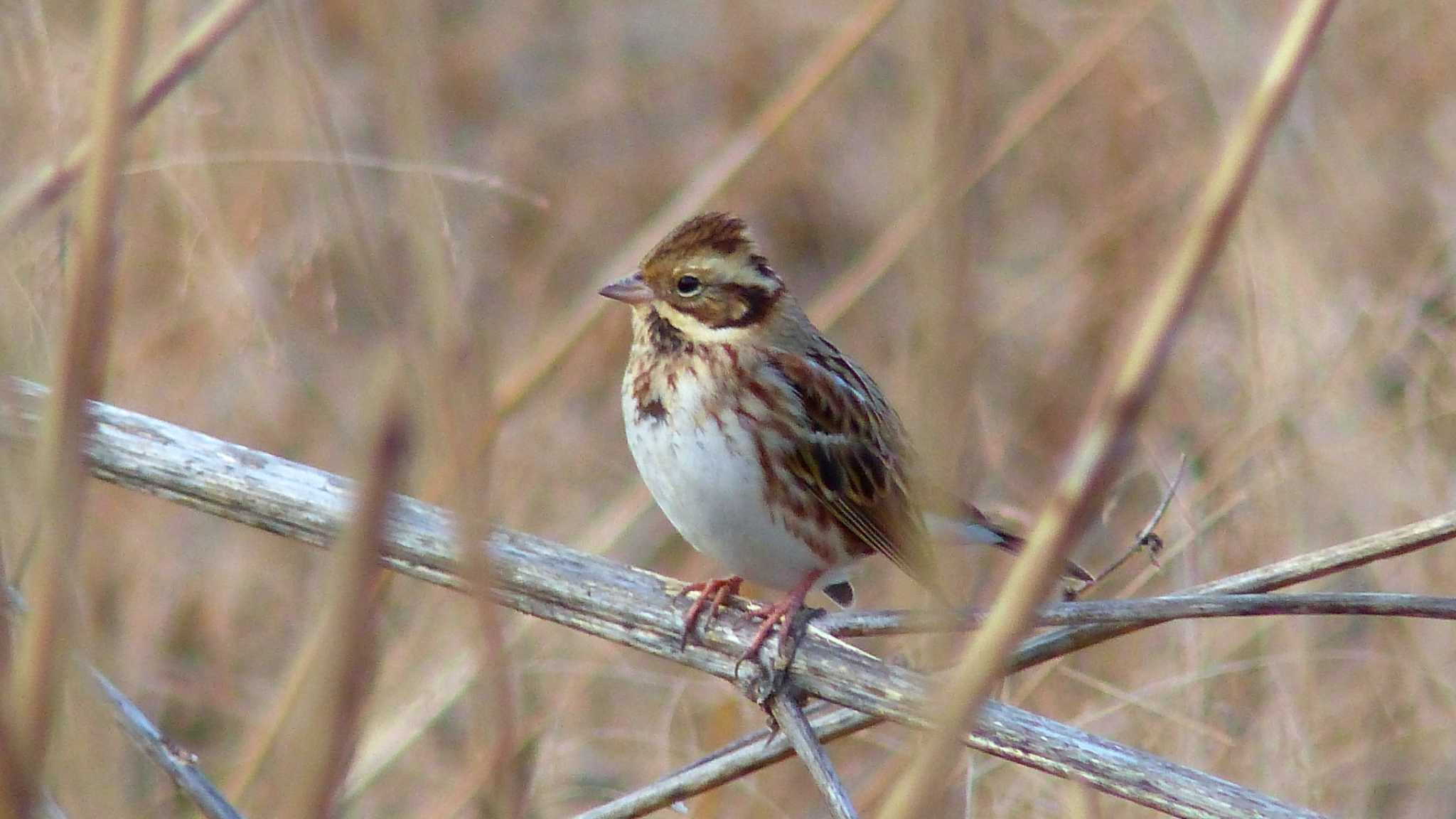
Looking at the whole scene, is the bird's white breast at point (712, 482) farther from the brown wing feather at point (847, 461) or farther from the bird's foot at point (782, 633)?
the bird's foot at point (782, 633)

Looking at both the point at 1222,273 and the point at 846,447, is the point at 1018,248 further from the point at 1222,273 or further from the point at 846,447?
the point at 846,447

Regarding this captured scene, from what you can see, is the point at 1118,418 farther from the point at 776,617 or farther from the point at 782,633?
the point at 776,617

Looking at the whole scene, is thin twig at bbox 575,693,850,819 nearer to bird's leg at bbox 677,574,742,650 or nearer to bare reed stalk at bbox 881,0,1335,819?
bird's leg at bbox 677,574,742,650

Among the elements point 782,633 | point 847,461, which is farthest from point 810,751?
point 847,461

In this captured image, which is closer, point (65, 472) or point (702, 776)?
point (65, 472)

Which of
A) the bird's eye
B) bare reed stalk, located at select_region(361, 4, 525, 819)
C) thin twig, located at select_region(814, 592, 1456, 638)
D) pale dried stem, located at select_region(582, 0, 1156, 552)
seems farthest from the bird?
bare reed stalk, located at select_region(361, 4, 525, 819)

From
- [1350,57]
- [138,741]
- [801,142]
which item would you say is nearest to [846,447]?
[138,741]
